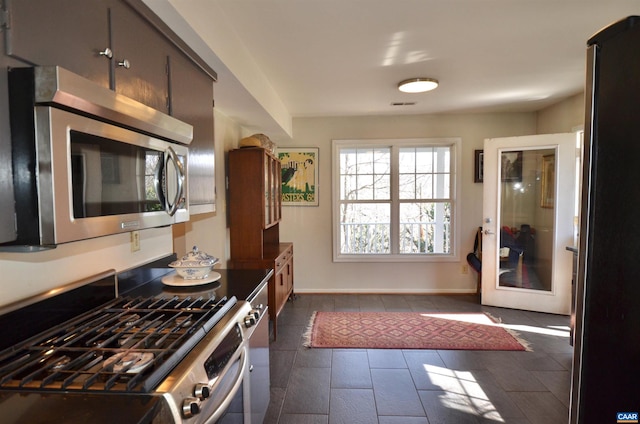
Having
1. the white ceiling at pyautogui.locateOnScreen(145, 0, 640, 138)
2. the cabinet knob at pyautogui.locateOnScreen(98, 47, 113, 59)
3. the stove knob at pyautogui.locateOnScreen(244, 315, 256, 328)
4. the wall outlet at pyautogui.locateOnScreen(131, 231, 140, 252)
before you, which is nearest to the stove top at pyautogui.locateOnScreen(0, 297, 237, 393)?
the stove knob at pyautogui.locateOnScreen(244, 315, 256, 328)

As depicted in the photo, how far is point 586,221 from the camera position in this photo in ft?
2.51

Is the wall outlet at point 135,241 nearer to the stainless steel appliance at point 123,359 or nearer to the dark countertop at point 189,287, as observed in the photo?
the dark countertop at point 189,287

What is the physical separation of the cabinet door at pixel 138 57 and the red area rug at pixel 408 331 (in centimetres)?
239

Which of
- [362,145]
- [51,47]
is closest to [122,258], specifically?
[51,47]

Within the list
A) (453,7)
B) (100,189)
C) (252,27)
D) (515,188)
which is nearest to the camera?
(100,189)

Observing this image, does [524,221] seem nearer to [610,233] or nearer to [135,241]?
[610,233]

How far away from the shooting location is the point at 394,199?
14.8 ft

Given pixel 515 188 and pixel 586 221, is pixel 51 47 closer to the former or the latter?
pixel 586 221

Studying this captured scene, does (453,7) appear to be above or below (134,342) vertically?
above

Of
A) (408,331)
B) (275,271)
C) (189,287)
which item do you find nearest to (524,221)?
(408,331)

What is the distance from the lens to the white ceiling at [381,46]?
6.07 feet

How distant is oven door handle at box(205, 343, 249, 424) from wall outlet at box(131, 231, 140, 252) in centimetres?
77

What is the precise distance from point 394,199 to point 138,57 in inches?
145

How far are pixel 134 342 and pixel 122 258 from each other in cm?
67
